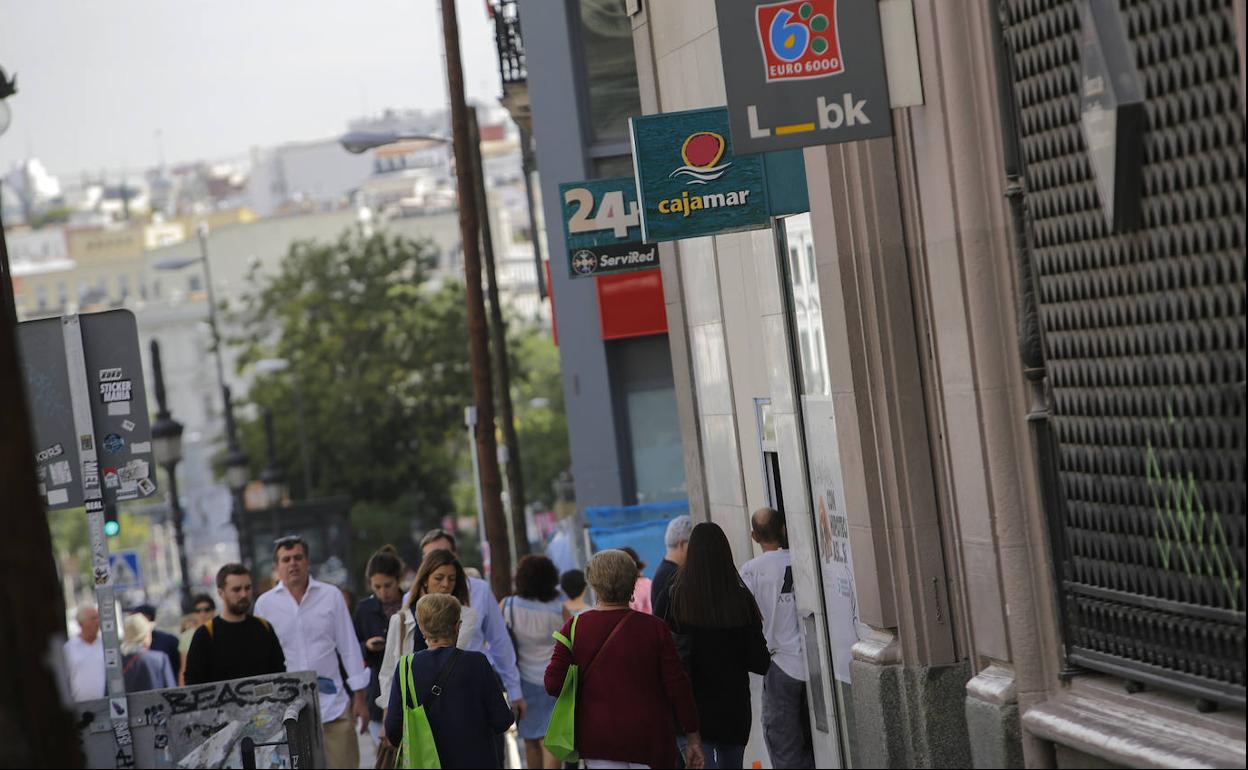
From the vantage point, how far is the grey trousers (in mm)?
10906

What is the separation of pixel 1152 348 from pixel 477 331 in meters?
14.8

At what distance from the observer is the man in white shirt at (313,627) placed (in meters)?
12.2

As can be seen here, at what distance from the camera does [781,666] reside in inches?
431

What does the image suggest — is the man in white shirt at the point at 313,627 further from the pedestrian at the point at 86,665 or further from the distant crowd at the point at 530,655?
the pedestrian at the point at 86,665

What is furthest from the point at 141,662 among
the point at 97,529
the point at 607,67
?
the point at 607,67

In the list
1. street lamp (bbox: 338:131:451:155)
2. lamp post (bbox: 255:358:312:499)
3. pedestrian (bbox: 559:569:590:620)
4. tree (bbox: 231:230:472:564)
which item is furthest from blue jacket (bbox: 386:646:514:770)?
tree (bbox: 231:230:472:564)

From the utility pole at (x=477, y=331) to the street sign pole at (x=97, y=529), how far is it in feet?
38.8

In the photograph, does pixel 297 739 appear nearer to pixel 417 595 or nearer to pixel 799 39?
pixel 417 595

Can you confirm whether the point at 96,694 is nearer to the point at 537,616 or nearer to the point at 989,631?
the point at 537,616

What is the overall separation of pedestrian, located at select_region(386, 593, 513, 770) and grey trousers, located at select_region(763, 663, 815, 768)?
2718mm

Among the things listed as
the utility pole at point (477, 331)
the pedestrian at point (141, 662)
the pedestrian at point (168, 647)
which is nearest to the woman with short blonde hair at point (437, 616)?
the pedestrian at point (141, 662)

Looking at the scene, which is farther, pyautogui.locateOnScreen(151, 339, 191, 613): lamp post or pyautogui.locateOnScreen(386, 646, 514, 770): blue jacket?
pyautogui.locateOnScreen(151, 339, 191, 613): lamp post

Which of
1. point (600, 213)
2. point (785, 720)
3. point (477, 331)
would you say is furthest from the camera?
point (477, 331)

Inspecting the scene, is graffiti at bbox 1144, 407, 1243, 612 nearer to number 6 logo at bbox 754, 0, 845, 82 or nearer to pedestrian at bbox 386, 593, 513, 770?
number 6 logo at bbox 754, 0, 845, 82
